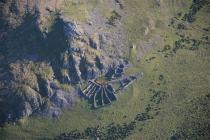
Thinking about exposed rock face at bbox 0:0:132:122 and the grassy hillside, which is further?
exposed rock face at bbox 0:0:132:122

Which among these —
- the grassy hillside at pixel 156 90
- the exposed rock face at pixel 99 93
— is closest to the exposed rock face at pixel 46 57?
the exposed rock face at pixel 99 93

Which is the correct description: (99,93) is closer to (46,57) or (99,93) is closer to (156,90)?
(156,90)

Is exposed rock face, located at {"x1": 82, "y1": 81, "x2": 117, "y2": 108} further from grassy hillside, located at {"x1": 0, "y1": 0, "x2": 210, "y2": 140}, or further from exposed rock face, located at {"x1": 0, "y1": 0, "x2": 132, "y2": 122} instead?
grassy hillside, located at {"x1": 0, "y1": 0, "x2": 210, "y2": 140}

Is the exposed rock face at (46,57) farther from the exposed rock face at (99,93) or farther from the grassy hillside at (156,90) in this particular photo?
the grassy hillside at (156,90)

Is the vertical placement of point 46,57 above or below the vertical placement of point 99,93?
above

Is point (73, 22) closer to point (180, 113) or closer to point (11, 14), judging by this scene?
point (11, 14)

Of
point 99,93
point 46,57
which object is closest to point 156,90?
point 99,93

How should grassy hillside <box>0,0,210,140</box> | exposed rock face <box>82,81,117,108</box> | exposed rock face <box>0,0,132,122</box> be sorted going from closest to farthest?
grassy hillside <box>0,0,210,140</box>
exposed rock face <box>0,0,132,122</box>
exposed rock face <box>82,81,117,108</box>

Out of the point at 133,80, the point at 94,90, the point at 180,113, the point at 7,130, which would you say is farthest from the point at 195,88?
the point at 7,130

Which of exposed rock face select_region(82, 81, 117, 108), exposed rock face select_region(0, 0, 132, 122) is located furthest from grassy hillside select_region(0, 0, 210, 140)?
exposed rock face select_region(0, 0, 132, 122)
